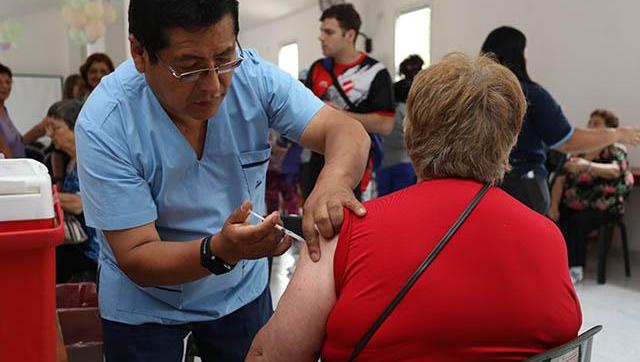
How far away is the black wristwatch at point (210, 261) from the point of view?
1.05m

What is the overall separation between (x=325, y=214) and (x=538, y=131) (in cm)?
180

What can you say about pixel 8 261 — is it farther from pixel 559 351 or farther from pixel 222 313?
pixel 559 351

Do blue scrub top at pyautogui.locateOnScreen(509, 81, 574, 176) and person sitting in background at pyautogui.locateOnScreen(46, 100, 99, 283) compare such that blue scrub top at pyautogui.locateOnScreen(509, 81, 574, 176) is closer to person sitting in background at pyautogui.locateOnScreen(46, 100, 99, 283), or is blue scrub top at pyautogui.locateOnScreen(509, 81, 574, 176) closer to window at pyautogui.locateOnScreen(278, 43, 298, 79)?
person sitting in background at pyautogui.locateOnScreen(46, 100, 99, 283)

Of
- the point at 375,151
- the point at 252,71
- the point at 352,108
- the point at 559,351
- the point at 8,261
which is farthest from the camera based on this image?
the point at 375,151

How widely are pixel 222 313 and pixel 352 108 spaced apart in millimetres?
1699

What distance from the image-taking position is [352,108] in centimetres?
288

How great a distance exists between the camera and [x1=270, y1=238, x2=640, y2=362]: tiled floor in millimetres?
2848

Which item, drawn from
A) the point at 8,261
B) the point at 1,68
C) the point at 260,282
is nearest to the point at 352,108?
the point at 260,282

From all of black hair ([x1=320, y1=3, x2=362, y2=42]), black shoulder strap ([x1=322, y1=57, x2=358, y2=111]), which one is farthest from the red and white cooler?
black hair ([x1=320, y1=3, x2=362, y2=42])

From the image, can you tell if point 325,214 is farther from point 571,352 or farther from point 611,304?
point 611,304

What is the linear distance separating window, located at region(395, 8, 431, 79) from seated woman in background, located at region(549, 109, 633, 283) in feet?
9.35

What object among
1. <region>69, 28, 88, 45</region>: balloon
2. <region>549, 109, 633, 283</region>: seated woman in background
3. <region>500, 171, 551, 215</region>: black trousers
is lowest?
<region>549, 109, 633, 283</region>: seated woman in background

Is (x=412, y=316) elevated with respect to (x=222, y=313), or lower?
elevated

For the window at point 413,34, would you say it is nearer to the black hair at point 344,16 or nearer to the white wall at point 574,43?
the white wall at point 574,43
